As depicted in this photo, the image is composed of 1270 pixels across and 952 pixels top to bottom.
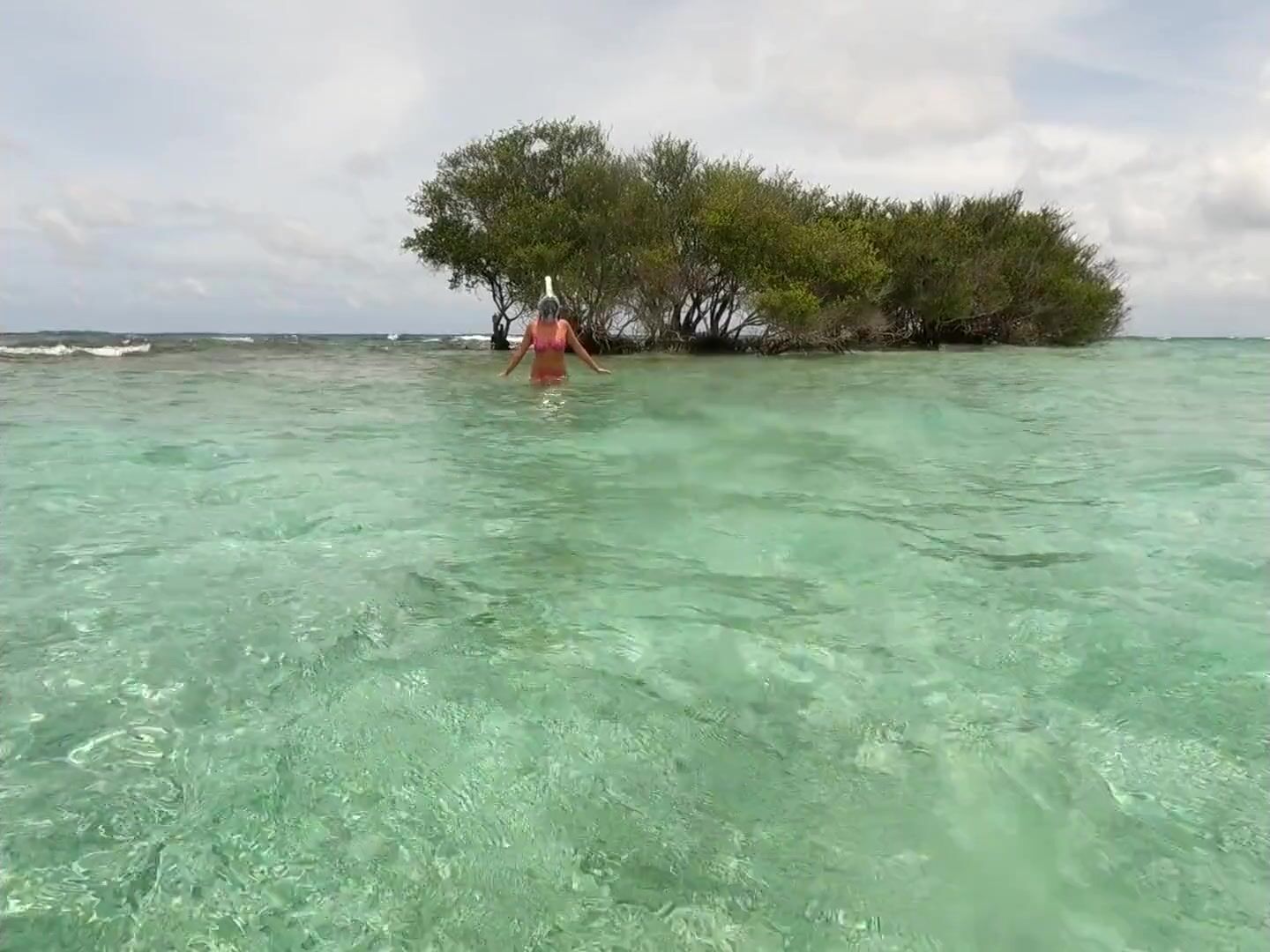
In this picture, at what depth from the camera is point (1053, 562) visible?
541 centimetres

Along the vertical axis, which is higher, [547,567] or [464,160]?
[464,160]

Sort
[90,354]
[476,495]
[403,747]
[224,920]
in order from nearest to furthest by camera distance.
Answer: [224,920] → [403,747] → [476,495] → [90,354]

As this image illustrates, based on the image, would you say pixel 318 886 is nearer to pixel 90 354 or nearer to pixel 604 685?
pixel 604 685

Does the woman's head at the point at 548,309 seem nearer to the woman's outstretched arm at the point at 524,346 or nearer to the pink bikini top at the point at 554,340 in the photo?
the pink bikini top at the point at 554,340

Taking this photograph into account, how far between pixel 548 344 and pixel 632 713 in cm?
1408

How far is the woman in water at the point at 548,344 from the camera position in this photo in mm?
15812

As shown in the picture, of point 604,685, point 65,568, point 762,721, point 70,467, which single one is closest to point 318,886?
point 604,685

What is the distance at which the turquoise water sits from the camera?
7.63ft

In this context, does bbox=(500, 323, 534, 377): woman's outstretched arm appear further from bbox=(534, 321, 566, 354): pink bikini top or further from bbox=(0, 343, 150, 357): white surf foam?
bbox=(0, 343, 150, 357): white surf foam

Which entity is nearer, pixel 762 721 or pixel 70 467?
pixel 762 721

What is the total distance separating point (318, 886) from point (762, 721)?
1.79 metres

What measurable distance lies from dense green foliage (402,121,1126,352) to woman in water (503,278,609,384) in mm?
15834

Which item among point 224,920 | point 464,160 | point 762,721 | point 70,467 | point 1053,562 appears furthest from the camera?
point 464,160

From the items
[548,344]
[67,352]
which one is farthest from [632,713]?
[67,352]
